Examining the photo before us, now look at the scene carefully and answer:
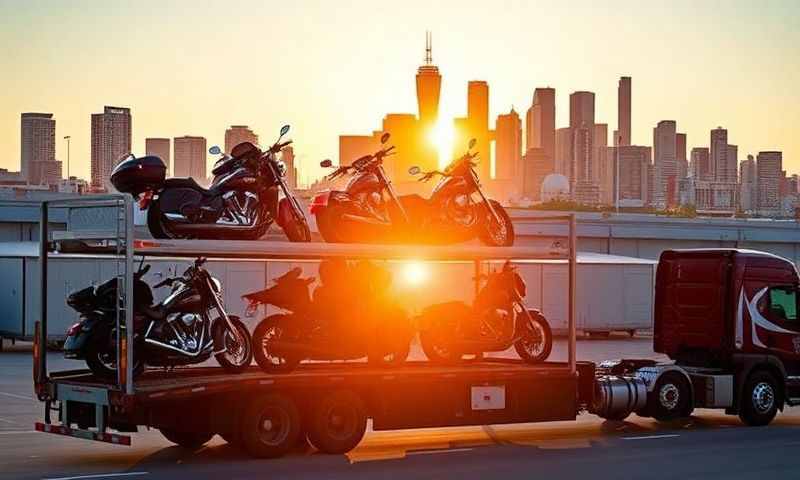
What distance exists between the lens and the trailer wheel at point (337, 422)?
16.2 metres

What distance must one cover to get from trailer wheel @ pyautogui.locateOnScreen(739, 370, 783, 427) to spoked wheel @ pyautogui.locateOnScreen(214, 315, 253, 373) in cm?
860

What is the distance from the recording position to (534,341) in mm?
19922

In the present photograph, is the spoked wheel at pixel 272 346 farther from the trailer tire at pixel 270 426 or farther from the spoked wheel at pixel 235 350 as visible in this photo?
the trailer tire at pixel 270 426

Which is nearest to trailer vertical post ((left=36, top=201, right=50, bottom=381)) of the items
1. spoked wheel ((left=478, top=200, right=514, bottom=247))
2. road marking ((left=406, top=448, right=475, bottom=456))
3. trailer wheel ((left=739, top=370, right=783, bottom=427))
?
road marking ((left=406, top=448, right=475, bottom=456))

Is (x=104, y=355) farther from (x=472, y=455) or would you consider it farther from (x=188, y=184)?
(x=472, y=455)

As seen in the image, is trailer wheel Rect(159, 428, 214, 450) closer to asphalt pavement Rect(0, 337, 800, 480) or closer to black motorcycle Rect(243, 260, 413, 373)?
asphalt pavement Rect(0, 337, 800, 480)

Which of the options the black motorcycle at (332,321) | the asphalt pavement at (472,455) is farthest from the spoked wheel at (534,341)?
the black motorcycle at (332,321)

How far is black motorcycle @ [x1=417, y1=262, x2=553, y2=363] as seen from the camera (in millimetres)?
19125

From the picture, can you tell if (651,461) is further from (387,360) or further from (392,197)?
(392,197)

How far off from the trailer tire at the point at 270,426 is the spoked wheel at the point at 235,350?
107cm

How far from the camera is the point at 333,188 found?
1878cm

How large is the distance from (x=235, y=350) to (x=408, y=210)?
362 centimetres

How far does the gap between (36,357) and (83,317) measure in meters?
0.73

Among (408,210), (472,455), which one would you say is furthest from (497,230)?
(472,455)
